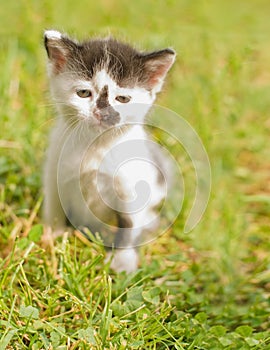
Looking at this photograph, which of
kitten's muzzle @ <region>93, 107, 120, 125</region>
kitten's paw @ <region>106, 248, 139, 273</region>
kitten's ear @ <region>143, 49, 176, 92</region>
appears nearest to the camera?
kitten's muzzle @ <region>93, 107, 120, 125</region>

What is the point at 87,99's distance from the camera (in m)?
2.28

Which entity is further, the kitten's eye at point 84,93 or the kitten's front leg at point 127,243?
the kitten's front leg at point 127,243

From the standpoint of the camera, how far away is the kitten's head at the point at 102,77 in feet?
7.37

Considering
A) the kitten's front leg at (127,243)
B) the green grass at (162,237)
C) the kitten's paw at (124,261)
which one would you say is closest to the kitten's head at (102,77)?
the green grass at (162,237)

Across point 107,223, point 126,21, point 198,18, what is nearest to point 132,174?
point 107,223

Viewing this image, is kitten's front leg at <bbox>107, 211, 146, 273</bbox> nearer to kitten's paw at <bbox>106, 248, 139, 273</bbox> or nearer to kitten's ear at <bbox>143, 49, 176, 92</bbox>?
kitten's paw at <bbox>106, 248, 139, 273</bbox>

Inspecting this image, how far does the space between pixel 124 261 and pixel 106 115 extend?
71cm

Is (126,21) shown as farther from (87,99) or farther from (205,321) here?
(205,321)

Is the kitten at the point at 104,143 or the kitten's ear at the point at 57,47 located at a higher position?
the kitten's ear at the point at 57,47

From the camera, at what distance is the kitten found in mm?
2268

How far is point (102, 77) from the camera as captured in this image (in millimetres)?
2232

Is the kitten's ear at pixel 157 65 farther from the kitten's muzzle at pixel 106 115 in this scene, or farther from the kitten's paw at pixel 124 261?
the kitten's paw at pixel 124 261

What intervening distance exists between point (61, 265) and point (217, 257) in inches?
31.9

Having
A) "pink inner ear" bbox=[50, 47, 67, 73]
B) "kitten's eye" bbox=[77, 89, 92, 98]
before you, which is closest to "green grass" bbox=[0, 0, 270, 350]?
"pink inner ear" bbox=[50, 47, 67, 73]
